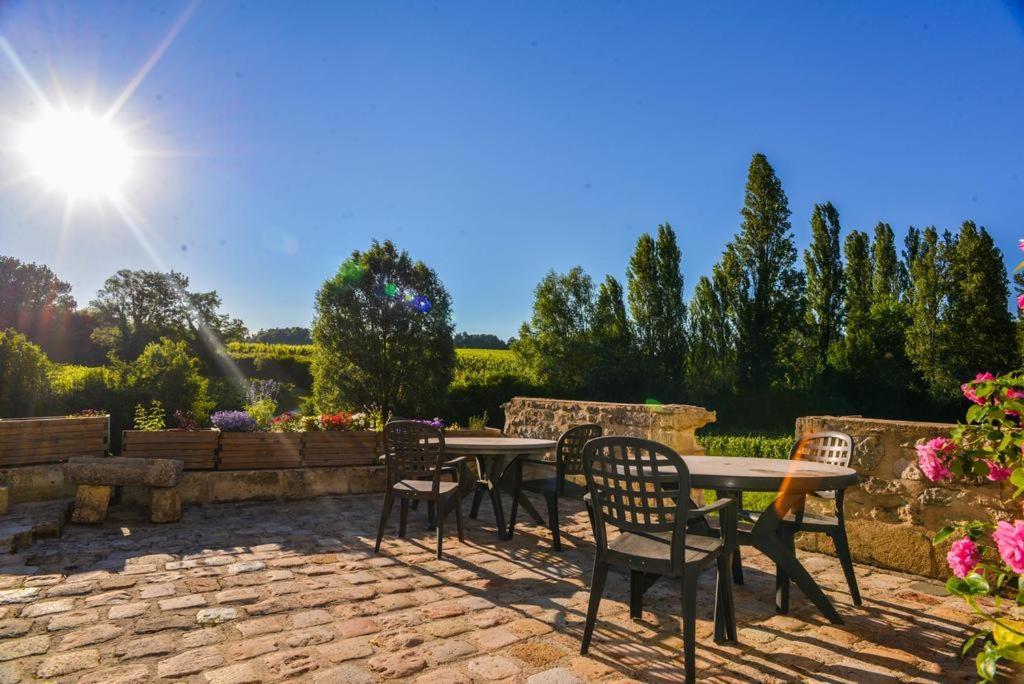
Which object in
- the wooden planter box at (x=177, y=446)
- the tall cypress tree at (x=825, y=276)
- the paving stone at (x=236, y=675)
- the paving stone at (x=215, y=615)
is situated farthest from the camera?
the tall cypress tree at (x=825, y=276)

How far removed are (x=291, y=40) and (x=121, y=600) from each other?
5.10 meters

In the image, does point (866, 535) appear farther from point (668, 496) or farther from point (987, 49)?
point (987, 49)

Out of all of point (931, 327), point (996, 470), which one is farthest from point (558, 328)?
point (996, 470)

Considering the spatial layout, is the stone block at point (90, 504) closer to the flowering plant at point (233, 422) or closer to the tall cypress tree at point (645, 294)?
the flowering plant at point (233, 422)

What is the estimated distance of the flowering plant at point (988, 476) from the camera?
1.51 meters

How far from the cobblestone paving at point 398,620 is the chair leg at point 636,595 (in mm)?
64

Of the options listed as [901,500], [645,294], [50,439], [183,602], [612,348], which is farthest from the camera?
[645,294]

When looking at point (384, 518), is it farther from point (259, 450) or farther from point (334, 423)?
point (334, 423)

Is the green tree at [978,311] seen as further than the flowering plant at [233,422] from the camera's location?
Yes

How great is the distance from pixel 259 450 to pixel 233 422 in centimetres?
44

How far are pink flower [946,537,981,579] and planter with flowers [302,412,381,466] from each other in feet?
19.0

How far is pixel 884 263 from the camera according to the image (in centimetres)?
2928

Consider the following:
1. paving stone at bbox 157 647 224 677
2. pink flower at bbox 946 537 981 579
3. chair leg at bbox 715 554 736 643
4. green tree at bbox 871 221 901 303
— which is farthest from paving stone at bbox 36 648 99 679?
green tree at bbox 871 221 901 303

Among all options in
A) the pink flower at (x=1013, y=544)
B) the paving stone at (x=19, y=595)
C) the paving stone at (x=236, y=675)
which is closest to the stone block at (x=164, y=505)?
the paving stone at (x=19, y=595)
